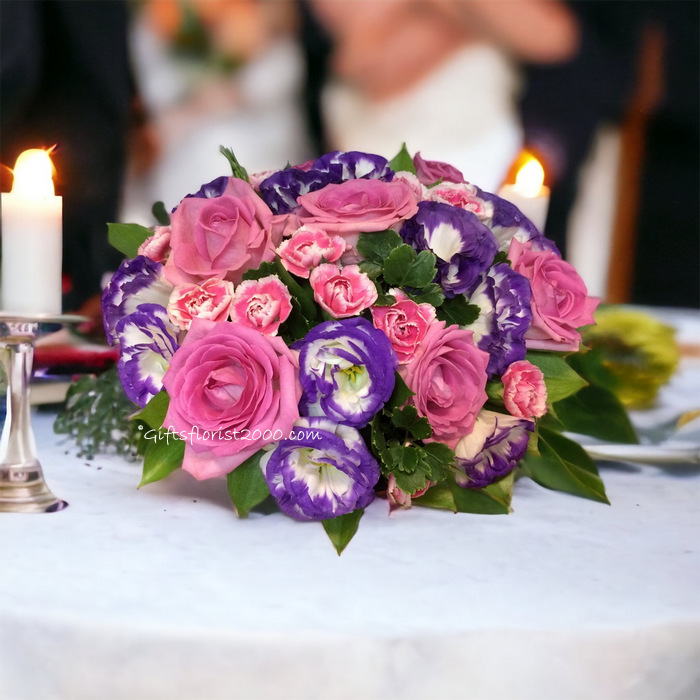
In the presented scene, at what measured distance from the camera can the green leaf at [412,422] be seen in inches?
19.8

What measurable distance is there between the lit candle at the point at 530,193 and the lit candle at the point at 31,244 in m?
0.46

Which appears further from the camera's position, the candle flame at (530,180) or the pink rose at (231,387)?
the candle flame at (530,180)

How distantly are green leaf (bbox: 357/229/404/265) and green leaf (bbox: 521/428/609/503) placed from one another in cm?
25

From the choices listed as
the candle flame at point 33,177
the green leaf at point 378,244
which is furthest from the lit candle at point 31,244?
the green leaf at point 378,244

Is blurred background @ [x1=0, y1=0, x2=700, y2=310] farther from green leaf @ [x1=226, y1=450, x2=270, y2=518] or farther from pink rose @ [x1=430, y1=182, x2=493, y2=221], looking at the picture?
green leaf @ [x1=226, y1=450, x2=270, y2=518]

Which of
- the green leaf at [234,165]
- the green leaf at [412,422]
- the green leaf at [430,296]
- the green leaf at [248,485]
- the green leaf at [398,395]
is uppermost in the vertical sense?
the green leaf at [234,165]

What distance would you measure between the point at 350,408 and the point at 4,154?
2.91 feet

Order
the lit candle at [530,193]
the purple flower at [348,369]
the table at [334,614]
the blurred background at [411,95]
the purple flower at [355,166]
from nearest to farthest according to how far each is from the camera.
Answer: the table at [334,614] → the purple flower at [348,369] → the purple flower at [355,166] → the lit candle at [530,193] → the blurred background at [411,95]

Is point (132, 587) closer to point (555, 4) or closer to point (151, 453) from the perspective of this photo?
point (151, 453)

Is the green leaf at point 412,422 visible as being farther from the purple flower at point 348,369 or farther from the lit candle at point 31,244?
the lit candle at point 31,244

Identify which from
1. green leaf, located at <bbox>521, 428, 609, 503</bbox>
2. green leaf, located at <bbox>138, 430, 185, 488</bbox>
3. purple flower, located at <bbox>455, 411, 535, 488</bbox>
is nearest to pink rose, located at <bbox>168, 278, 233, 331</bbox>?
green leaf, located at <bbox>138, 430, 185, 488</bbox>

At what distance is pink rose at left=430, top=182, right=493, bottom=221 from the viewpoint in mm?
588

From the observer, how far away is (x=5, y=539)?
1.53 feet

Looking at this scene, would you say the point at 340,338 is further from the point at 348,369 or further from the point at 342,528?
the point at 342,528
